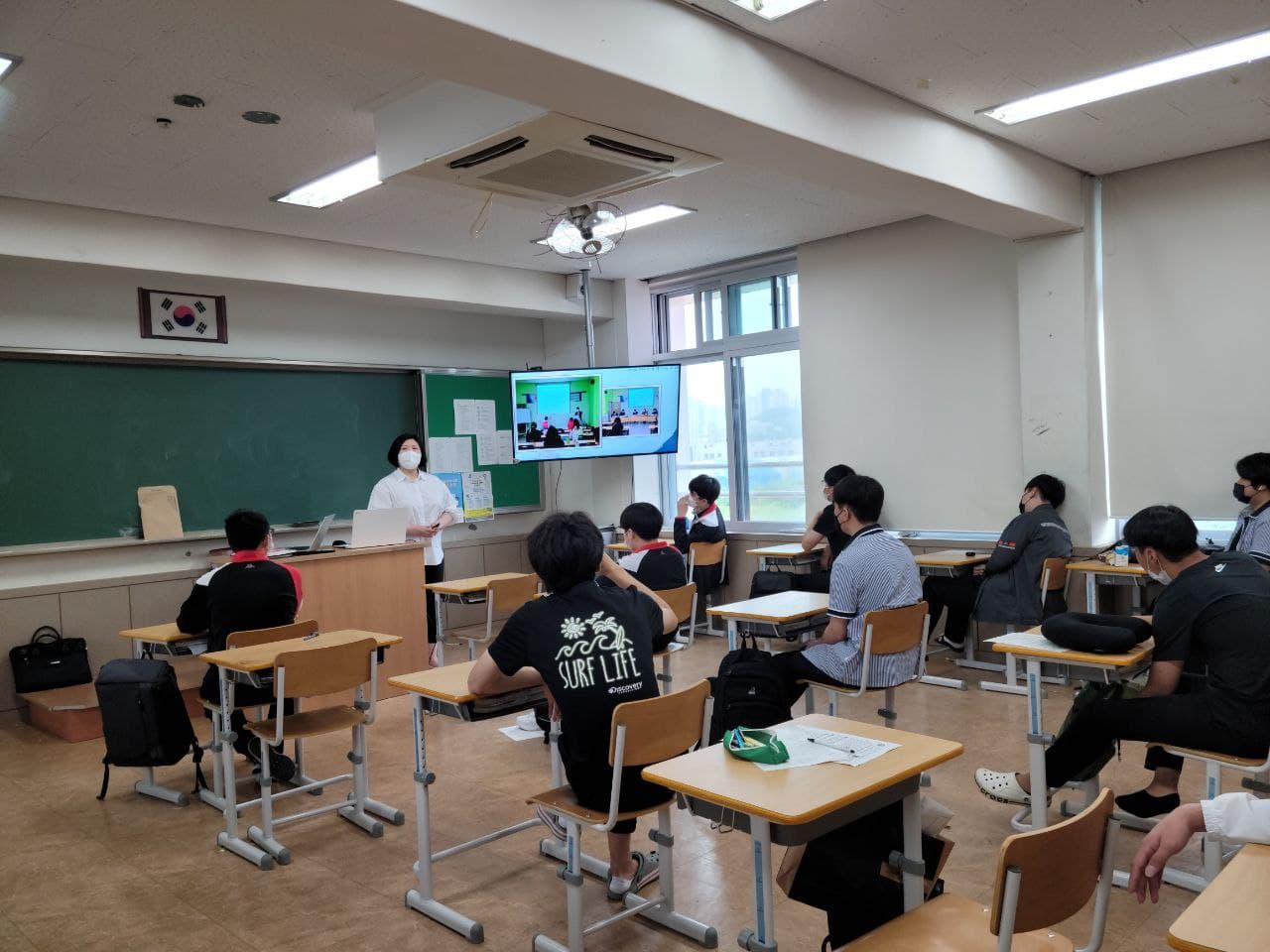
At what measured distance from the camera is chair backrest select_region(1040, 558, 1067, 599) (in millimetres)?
5289

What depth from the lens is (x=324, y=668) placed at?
3.52 metres

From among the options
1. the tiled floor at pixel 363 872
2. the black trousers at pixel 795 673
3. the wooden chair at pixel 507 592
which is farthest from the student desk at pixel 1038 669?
the wooden chair at pixel 507 592

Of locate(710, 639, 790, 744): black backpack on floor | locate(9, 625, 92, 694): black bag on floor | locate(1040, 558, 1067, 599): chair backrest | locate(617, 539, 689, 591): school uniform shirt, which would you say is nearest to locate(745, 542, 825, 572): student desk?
locate(1040, 558, 1067, 599): chair backrest

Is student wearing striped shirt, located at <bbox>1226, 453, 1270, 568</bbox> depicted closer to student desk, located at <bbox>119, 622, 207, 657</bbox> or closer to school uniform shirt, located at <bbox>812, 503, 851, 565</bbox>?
school uniform shirt, located at <bbox>812, 503, 851, 565</bbox>

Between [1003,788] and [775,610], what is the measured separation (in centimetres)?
117

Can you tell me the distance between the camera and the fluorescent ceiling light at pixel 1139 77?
3.91m

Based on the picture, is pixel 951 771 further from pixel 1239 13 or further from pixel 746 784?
pixel 1239 13

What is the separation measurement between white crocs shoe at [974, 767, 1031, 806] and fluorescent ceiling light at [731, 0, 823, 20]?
9.44ft

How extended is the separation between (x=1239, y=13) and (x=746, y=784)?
352 centimetres

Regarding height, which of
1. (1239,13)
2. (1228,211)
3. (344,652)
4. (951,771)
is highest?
(1239,13)

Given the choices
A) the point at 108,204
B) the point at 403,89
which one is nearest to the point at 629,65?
the point at 403,89

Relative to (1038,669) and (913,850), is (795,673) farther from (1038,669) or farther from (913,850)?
(913,850)

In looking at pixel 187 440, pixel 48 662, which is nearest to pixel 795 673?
pixel 48 662

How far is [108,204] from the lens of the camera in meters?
5.49
